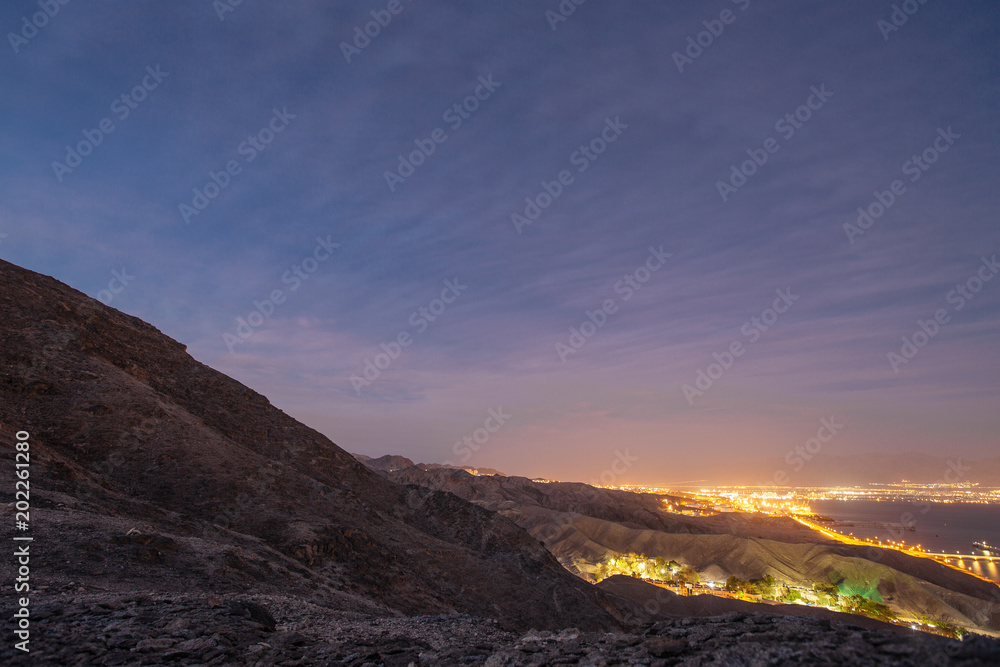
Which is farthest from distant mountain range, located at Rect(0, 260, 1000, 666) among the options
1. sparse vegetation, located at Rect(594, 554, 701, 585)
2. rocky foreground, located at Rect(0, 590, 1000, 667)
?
sparse vegetation, located at Rect(594, 554, 701, 585)

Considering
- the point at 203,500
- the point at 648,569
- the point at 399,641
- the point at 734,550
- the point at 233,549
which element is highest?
the point at 734,550

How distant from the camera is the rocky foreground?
618 cm

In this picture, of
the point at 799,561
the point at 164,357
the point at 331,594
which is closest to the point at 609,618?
the point at 331,594

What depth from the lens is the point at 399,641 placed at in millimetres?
10680

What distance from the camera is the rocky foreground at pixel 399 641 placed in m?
6.18

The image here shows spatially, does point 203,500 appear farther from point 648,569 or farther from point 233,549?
point 648,569

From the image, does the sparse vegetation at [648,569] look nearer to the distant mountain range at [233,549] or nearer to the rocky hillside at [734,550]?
the rocky hillside at [734,550]

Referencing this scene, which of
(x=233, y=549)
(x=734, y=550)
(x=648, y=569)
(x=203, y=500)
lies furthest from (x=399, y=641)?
(x=734, y=550)

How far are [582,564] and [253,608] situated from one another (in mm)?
97987

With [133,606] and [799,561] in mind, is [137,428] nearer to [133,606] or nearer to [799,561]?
[133,606]

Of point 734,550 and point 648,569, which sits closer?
point 648,569

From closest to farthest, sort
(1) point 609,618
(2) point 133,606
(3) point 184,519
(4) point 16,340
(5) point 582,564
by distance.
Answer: (2) point 133,606 → (3) point 184,519 → (4) point 16,340 → (1) point 609,618 → (5) point 582,564

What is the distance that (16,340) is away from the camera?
30.3 meters

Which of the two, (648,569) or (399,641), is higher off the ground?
(399,641)
